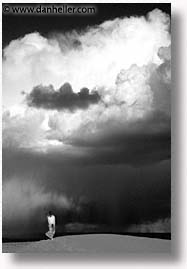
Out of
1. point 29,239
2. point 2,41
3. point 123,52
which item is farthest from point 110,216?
point 2,41

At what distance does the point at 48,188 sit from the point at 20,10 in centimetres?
91

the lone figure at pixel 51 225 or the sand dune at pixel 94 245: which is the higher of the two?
the lone figure at pixel 51 225

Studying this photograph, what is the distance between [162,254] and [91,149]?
0.65 meters

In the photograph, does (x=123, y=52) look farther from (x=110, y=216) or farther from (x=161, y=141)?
(x=110, y=216)

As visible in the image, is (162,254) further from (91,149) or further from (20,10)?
(20,10)

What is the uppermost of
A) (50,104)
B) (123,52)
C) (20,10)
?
(20,10)

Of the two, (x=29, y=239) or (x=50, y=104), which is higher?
(x=50, y=104)

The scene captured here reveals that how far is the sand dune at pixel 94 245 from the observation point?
7.91ft

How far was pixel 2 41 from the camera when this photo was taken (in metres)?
2.46

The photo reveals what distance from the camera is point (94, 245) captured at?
241 centimetres

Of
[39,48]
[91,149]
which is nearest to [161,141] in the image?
[91,149]

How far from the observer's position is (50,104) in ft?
8.07

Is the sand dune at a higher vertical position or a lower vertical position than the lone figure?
lower

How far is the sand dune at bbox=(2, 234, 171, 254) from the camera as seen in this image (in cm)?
241
